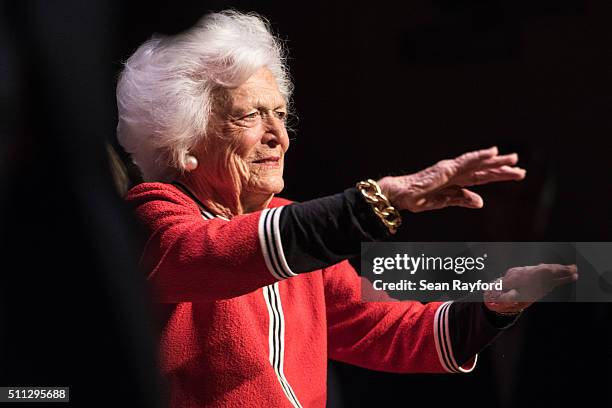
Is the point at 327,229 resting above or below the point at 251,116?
below

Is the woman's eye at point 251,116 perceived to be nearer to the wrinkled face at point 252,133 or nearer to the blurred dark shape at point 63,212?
the wrinkled face at point 252,133

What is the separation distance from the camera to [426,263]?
167cm

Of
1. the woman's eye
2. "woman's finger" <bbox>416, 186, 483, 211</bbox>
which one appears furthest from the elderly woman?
"woman's finger" <bbox>416, 186, 483, 211</bbox>

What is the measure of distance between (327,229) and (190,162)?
35 cm

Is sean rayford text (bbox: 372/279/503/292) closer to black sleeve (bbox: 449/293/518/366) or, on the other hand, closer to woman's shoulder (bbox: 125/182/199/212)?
black sleeve (bbox: 449/293/518/366)

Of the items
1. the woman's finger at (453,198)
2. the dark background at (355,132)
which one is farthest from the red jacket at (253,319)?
the woman's finger at (453,198)

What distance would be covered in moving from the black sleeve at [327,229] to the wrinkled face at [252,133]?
0.23 meters

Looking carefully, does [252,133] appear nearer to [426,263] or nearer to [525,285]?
[426,263]

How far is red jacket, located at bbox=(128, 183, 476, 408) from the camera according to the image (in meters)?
1.43

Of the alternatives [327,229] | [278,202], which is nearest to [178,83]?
[278,202]

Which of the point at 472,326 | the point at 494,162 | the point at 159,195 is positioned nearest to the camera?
the point at 494,162

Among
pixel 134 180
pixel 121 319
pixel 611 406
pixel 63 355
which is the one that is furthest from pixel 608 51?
pixel 63 355

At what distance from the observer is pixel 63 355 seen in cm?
167

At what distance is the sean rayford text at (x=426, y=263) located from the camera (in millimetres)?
1659
